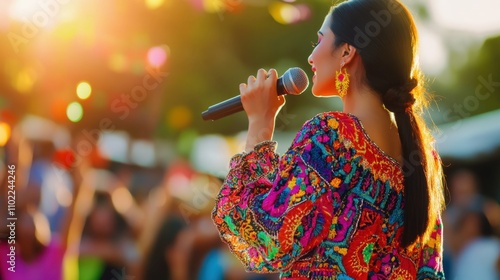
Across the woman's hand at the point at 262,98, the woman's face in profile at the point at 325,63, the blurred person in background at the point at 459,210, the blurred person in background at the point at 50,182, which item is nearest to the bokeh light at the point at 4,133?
the blurred person in background at the point at 50,182

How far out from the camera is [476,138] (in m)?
6.90

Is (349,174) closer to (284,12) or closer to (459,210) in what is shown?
(459,210)

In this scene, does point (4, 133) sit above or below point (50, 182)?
above

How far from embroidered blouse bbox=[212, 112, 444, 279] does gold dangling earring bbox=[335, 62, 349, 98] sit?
0.33 feet

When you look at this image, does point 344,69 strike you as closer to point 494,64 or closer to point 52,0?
point 52,0

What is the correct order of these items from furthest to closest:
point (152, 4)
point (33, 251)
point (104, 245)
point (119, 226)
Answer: point (152, 4) < point (119, 226) < point (104, 245) < point (33, 251)

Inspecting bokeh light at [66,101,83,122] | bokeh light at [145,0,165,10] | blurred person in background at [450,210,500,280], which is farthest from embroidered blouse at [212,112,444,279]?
bokeh light at [145,0,165,10]

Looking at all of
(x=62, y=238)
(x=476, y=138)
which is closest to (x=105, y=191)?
(x=62, y=238)

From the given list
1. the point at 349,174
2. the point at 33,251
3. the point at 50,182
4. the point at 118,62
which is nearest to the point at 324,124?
the point at 349,174

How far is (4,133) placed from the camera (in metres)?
5.19

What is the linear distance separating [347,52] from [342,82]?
8 cm

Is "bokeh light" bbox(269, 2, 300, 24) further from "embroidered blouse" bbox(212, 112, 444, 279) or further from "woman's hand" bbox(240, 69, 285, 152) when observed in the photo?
"embroidered blouse" bbox(212, 112, 444, 279)

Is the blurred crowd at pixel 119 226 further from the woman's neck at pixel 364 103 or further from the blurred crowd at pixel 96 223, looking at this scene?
the woman's neck at pixel 364 103

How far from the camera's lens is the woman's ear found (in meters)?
2.00
